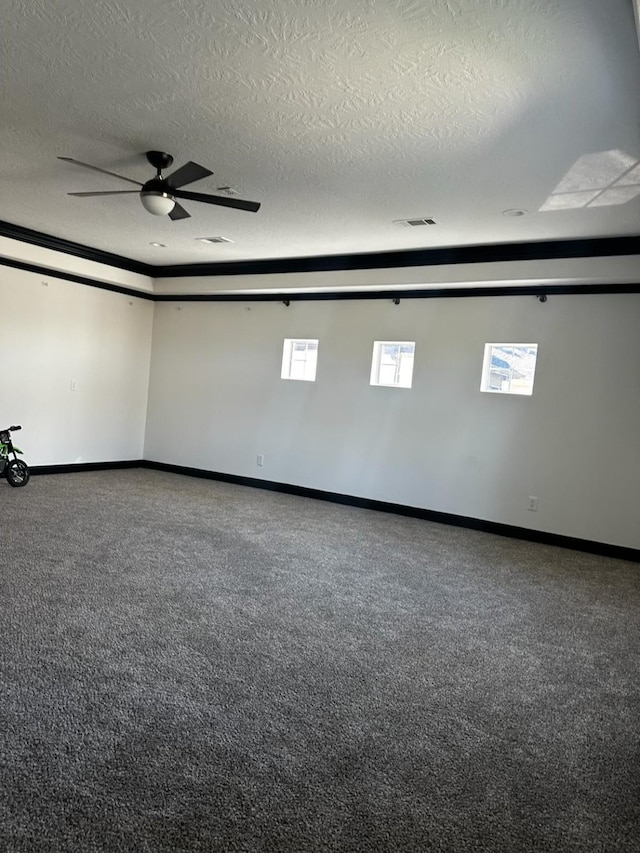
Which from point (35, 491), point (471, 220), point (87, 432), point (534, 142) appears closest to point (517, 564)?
point (471, 220)

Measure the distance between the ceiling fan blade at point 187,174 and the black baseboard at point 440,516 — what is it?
403 centimetres

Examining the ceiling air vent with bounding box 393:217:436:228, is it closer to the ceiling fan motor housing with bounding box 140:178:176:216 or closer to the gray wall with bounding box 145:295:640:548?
the gray wall with bounding box 145:295:640:548

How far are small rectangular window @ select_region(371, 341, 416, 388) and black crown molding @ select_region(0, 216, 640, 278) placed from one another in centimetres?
89

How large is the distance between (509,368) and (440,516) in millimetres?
1695

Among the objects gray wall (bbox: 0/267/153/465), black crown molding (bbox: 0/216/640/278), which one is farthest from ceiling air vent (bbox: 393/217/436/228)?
gray wall (bbox: 0/267/153/465)

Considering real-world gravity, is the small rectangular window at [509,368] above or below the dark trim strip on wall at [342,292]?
below

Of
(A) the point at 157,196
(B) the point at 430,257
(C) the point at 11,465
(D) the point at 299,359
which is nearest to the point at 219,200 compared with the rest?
(A) the point at 157,196

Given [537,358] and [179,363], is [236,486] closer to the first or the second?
[179,363]

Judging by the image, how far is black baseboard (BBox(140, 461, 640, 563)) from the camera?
523 centimetres

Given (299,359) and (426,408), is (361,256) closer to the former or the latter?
(299,359)

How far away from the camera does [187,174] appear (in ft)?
11.1

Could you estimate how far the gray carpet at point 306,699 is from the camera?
68.3 inches

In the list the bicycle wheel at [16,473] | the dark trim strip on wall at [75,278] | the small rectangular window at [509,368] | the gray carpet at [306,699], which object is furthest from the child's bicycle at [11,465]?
the small rectangular window at [509,368]

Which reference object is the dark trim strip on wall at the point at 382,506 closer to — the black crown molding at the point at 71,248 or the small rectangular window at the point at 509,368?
the small rectangular window at the point at 509,368
